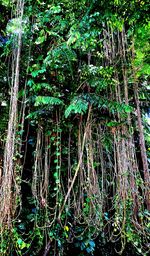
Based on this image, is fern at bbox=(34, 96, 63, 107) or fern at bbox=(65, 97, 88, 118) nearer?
fern at bbox=(65, 97, 88, 118)

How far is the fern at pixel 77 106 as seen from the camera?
2.04 meters

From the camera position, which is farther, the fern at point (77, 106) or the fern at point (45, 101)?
the fern at point (45, 101)

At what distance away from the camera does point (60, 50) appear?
7.12 feet

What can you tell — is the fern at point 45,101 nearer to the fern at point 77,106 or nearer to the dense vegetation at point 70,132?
the dense vegetation at point 70,132

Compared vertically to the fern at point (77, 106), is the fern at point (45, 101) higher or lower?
higher

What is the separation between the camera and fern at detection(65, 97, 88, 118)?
2035mm

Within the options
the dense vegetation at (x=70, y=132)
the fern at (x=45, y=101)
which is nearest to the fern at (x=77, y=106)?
the dense vegetation at (x=70, y=132)

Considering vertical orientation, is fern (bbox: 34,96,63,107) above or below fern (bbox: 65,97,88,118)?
above

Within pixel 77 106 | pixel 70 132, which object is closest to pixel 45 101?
pixel 77 106

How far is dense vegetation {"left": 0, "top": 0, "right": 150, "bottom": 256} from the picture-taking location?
2051 millimetres

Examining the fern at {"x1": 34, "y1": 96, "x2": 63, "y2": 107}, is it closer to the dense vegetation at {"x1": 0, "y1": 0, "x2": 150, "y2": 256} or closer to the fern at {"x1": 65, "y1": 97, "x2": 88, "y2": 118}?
the dense vegetation at {"x1": 0, "y1": 0, "x2": 150, "y2": 256}

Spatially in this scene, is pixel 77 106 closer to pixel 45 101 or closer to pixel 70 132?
pixel 45 101

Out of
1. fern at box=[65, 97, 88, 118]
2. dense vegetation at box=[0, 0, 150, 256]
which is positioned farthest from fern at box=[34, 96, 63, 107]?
fern at box=[65, 97, 88, 118]

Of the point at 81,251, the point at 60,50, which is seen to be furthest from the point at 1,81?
the point at 81,251
